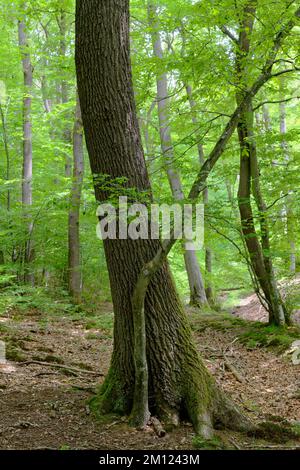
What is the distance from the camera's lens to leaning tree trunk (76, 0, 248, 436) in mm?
3816

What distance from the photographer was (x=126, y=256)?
12.7ft

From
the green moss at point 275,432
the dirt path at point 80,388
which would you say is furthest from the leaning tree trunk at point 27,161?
the green moss at point 275,432

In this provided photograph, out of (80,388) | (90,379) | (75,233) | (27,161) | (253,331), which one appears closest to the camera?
(80,388)

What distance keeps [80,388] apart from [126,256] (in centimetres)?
182

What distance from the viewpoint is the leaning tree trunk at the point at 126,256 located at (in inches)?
150

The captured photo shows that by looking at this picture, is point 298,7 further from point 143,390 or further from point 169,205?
point 143,390

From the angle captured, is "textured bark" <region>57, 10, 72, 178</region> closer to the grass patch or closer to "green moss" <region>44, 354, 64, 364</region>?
the grass patch

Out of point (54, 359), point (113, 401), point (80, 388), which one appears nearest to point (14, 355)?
point (54, 359)

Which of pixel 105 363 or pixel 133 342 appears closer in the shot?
pixel 133 342

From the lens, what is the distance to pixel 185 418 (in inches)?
152

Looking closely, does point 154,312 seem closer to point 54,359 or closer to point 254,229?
point 54,359

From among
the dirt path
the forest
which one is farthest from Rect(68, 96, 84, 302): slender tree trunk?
the dirt path
